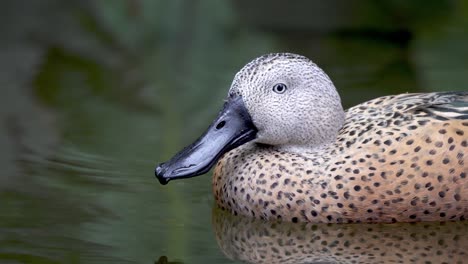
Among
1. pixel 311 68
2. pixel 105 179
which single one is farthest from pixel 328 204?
pixel 105 179

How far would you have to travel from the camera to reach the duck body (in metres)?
6.13

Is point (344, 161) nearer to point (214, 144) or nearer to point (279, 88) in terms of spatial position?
point (279, 88)

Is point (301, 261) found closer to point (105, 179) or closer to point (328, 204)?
point (328, 204)

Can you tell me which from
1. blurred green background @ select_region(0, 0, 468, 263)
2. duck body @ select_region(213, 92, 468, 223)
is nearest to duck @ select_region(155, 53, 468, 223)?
duck body @ select_region(213, 92, 468, 223)

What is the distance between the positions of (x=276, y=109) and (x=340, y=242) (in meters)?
0.69

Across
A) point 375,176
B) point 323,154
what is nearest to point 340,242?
point 375,176

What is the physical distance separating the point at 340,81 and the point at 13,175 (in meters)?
2.52

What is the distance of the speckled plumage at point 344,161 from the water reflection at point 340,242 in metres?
0.05

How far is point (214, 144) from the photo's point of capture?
626 cm

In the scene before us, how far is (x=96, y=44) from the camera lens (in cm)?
963

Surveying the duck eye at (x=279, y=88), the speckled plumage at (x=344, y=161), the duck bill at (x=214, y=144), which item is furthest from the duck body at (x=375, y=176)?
the duck eye at (x=279, y=88)

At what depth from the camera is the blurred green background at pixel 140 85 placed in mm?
6074

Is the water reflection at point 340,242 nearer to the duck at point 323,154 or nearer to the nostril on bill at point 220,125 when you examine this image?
the duck at point 323,154

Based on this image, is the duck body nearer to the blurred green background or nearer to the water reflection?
the water reflection
